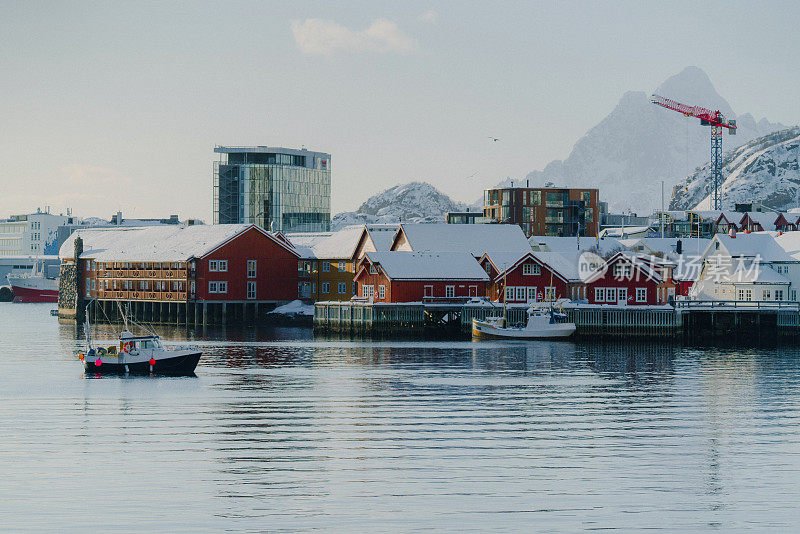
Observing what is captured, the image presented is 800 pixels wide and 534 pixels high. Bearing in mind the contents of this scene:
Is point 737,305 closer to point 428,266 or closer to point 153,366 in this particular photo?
point 428,266

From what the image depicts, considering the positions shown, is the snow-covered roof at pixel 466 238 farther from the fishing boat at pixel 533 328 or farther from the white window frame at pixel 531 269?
A: the fishing boat at pixel 533 328

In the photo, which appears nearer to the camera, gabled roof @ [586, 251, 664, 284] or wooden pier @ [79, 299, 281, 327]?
gabled roof @ [586, 251, 664, 284]

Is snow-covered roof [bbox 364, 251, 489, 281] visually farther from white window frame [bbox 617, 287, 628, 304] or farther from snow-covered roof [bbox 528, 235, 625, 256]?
white window frame [bbox 617, 287, 628, 304]

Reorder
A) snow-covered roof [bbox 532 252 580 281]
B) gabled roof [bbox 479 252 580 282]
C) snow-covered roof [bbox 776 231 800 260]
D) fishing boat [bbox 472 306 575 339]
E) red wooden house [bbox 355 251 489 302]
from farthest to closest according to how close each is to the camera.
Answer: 1. snow-covered roof [bbox 776 231 800 260]
2. red wooden house [bbox 355 251 489 302]
3. snow-covered roof [bbox 532 252 580 281]
4. gabled roof [bbox 479 252 580 282]
5. fishing boat [bbox 472 306 575 339]

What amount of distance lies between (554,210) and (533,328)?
91.7 metres

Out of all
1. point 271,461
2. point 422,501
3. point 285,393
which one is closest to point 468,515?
point 422,501

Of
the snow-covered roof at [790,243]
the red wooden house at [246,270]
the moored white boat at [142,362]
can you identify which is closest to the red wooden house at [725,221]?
the snow-covered roof at [790,243]

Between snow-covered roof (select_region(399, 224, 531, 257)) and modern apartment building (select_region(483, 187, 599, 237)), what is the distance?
5780cm

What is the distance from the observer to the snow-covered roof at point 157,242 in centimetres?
13330

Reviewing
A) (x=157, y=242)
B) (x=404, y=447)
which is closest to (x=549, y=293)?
(x=157, y=242)

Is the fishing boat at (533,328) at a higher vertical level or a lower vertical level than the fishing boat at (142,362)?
higher

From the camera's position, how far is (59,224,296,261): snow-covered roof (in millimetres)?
133300

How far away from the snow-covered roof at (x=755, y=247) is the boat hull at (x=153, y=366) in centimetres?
6468

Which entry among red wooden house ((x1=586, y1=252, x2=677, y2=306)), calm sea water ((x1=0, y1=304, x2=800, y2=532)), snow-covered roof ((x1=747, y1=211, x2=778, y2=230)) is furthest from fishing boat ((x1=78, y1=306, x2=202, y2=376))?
snow-covered roof ((x1=747, y1=211, x2=778, y2=230))
